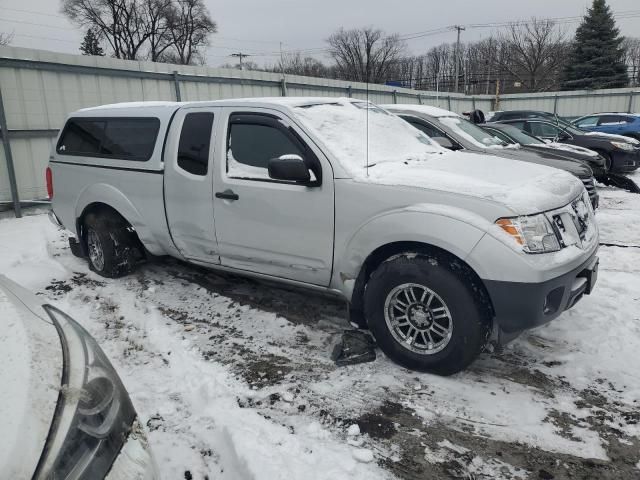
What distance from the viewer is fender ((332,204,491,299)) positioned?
2877 mm

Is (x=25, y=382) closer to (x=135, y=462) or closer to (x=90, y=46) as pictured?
(x=135, y=462)

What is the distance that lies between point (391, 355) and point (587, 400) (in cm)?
122

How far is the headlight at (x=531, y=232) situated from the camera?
2.81 m

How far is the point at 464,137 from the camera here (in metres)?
7.25

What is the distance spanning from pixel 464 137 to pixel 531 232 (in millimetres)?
4751

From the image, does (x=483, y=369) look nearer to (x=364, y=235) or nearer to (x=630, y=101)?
(x=364, y=235)

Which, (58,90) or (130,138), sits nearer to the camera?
(130,138)

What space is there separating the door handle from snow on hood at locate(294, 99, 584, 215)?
806 millimetres

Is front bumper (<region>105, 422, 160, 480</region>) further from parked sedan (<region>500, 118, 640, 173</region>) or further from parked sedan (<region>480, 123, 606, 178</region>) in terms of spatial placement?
parked sedan (<region>500, 118, 640, 173</region>)

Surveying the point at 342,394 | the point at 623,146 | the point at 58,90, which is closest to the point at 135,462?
the point at 342,394

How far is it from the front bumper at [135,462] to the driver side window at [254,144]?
2.34 meters

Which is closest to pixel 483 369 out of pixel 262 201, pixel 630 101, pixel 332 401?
pixel 332 401

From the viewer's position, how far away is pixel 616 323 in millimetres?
3773

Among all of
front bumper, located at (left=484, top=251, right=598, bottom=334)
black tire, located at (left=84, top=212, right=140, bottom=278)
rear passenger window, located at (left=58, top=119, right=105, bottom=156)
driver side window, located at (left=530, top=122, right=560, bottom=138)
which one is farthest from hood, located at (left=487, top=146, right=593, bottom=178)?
driver side window, located at (left=530, top=122, right=560, bottom=138)
